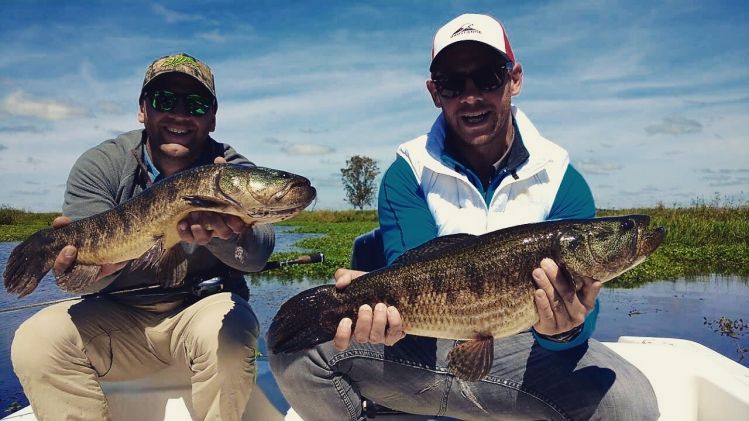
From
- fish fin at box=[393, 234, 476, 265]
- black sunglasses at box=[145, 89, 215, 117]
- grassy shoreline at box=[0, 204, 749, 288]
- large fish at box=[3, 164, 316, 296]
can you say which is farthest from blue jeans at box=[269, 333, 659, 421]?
grassy shoreline at box=[0, 204, 749, 288]

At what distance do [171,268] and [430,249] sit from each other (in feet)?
6.81

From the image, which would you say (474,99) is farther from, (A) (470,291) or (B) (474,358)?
(B) (474,358)

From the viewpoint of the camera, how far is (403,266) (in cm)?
343

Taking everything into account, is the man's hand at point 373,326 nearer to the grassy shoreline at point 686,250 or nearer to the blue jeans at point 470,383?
the blue jeans at point 470,383

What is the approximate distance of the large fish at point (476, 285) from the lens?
3.26 metres

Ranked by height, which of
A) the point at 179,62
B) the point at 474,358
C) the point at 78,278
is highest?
the point at 179,62

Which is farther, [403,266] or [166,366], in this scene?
[166,366]

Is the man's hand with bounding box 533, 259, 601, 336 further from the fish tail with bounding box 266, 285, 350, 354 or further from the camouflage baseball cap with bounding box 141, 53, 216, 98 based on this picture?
the camouflage baseball cap with bounding box 141, 53, 216, 98

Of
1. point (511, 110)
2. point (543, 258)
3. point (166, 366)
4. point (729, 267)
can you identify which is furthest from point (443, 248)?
point (729, 267)

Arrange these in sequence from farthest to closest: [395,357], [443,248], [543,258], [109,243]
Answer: [109,243] < [395,357] < [443,248] < [543,258]

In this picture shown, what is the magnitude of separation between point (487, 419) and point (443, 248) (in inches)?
52.3

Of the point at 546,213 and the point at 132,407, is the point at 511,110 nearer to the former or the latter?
the point at 546,213

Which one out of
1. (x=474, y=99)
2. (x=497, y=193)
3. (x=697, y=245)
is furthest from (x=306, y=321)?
(x=697, y=245)

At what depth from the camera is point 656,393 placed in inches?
179
